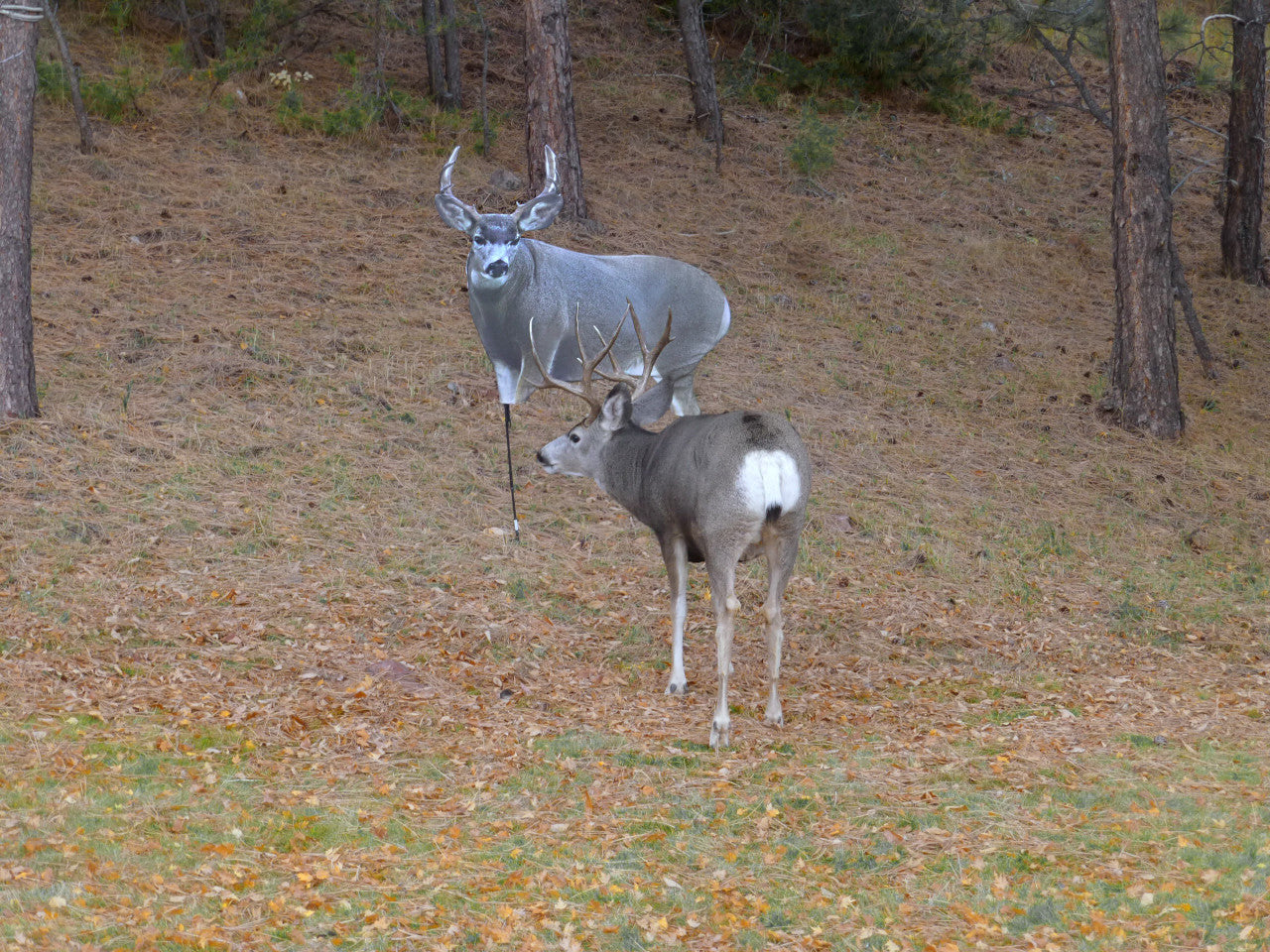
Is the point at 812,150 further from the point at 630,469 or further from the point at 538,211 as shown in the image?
the point at 630,469

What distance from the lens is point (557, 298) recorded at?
30.5ft

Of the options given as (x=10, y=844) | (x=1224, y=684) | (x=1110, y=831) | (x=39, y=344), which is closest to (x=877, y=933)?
(x=1110, y=831)

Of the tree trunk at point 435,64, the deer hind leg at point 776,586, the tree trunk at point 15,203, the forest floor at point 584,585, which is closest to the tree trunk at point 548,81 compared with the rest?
the forest floor at point 584,585

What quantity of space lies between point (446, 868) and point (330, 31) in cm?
1643

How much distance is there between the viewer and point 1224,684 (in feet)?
28.8

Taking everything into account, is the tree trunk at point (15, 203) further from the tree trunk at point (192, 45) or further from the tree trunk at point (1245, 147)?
the tree trunk at point (1245, 147)

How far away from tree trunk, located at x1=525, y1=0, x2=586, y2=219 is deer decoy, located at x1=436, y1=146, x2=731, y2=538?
4411mm

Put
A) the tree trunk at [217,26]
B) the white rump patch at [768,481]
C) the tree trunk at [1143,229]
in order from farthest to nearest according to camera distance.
Result: 1. the tree trunk at [217,26]
2. the tree trunk at [1143,229]
3. the white rump patch at [768,481]

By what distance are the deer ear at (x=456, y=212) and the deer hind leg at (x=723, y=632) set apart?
9.35 feet

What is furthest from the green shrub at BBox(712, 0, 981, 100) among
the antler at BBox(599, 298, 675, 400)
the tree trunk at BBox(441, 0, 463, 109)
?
the antler at BBox(599, 298, 675, 400)

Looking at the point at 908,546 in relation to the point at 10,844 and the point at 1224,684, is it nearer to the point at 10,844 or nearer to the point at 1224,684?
the point at 1224,684

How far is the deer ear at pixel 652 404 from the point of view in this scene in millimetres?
8812

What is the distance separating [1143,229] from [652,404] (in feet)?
23.3

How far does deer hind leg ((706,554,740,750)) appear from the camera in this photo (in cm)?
727
